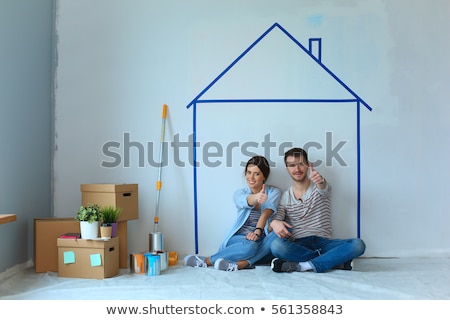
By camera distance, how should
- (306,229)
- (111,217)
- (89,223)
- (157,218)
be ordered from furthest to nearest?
1. (157,218)
2. (306,229)
3. (111,217)
4. (89,223)

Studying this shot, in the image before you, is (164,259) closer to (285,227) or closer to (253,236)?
(253,236)

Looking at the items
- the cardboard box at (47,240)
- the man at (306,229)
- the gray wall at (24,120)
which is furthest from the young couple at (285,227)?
the gray wall at (24,120)

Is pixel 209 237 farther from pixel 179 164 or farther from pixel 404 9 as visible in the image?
pixel 404 9

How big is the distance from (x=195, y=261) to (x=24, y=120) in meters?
1.27

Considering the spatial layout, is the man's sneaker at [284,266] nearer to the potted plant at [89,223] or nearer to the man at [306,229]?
the man at [306,229]

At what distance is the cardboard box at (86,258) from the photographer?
2672 millimetres

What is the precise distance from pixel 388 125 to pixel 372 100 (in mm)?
187

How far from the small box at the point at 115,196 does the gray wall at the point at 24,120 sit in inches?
13.0

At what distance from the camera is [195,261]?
3.02 m

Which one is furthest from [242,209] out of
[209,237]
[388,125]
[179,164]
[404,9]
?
[404,9]

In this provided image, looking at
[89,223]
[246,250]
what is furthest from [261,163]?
[89,223]

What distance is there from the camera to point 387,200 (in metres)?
3.22

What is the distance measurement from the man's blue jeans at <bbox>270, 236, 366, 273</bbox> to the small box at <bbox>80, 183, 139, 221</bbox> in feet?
2.78

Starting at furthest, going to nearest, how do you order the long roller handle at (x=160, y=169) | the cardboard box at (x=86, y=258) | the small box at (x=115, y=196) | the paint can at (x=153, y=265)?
the long roller handle at (x=160, y=169) < the small box at (x=115, y=196) < the paint can at (x=153, y=265) < the cardboard box at (x=86, y=258)
